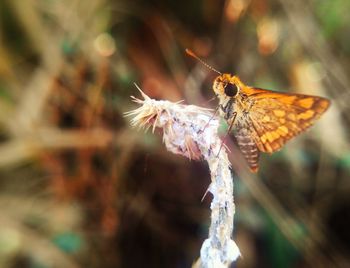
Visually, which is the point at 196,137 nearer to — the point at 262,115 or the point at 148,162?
the point at 262,115

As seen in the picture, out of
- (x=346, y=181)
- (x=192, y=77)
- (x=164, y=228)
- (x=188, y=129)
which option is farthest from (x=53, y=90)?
(x=188, y=129)

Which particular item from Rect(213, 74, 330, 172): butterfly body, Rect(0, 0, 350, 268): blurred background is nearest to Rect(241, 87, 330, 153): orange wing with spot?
Rect(213, 74, 330, 172): butterfly body

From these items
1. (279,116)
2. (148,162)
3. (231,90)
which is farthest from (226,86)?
(148,162)

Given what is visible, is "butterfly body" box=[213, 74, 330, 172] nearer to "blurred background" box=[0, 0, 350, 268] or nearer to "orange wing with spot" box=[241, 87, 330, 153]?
"orange wing with spot" box=[241, 87, 330, 153]

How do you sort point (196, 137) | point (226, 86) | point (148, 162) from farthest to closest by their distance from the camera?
point (148, 162), point (226, 86), point (196, 137)

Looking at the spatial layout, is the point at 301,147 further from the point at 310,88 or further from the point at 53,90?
the point at 53,90

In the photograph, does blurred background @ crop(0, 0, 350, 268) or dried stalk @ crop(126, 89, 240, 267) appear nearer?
dried stalk @ crop(126, 89, 240, 267)
